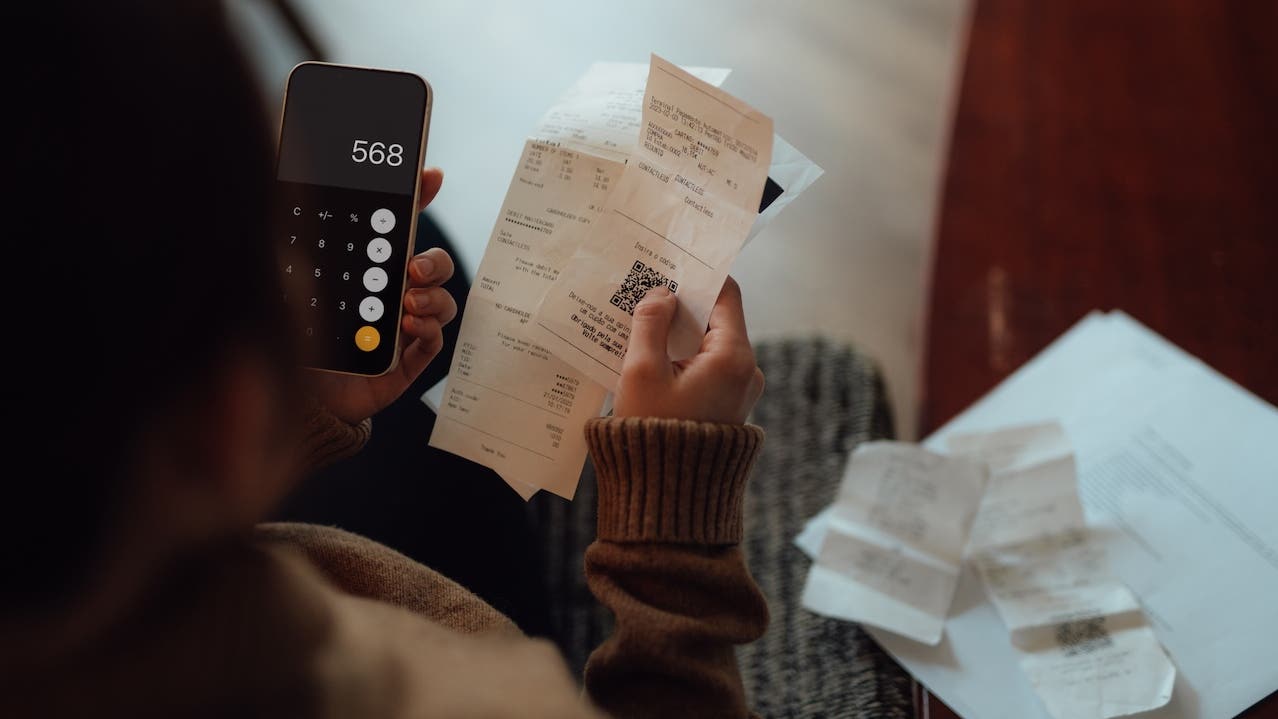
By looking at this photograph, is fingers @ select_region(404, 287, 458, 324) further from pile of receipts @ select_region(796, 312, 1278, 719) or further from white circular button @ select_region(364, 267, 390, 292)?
pile of receipts @ select_region(796, 312, 1278, 719)

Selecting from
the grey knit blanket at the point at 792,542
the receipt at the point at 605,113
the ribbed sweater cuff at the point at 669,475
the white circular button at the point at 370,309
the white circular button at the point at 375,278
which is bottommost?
the grey knit blanket at the point at 792,542

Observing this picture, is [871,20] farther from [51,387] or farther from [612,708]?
[51,387]

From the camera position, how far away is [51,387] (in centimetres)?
21

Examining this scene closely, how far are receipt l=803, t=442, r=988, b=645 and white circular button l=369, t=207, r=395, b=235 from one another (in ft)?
1.21

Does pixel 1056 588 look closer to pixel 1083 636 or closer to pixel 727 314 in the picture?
pixel 1083 636

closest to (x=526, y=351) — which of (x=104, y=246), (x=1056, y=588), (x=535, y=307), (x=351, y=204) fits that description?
(x=535, y=307)

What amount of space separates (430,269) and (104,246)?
0.27m

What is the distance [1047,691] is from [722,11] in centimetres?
63

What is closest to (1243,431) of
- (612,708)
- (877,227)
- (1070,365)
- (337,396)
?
(1070,365)

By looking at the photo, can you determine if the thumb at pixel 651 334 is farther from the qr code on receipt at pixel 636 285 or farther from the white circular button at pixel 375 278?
the white circular button at pixel 375 278

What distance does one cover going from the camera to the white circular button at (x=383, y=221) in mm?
469

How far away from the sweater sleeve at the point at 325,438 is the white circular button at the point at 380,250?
0.09 metres

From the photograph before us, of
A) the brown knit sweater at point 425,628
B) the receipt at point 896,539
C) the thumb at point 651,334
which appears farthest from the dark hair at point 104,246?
the receipt at point 896,539

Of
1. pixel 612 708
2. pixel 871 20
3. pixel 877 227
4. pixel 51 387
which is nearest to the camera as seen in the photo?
pixel 51 387
